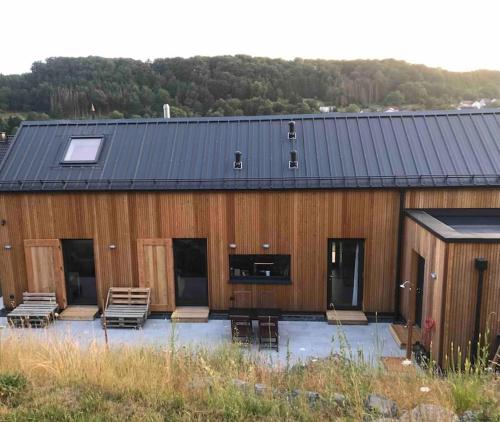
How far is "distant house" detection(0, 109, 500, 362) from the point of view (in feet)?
32.2

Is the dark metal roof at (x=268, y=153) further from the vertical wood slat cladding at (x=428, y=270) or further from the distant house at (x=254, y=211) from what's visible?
the vertical wood slat cladding at (x=428, y=270)

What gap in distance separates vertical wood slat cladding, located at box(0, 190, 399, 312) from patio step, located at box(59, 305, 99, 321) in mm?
549

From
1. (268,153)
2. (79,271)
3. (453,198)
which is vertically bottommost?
(79,271)

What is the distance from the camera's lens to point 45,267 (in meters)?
10.7

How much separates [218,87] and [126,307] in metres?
27.4

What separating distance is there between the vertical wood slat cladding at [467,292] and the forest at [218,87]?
25.7 meters

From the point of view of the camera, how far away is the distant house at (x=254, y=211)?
980 cm

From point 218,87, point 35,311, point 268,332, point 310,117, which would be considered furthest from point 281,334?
point 218,87

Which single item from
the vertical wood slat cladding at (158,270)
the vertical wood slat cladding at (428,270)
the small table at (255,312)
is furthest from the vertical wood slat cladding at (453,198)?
the vertical wood slat cladding at (158,270)

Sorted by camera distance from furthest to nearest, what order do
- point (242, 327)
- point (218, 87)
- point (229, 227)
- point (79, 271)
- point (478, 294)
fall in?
point (218, 87) < point (79, 271) < point (229, 227) < point (242, 327) < point (478, 294)

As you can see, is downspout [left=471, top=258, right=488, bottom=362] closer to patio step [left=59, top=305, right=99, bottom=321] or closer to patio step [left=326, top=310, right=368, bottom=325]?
patio step [left=326, top=310, right=368, bottom=325]

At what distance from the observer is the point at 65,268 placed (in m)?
10.8

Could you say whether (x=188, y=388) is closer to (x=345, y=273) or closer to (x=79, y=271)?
(x=345, y=273)

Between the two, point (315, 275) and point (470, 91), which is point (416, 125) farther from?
point (470, 91)
